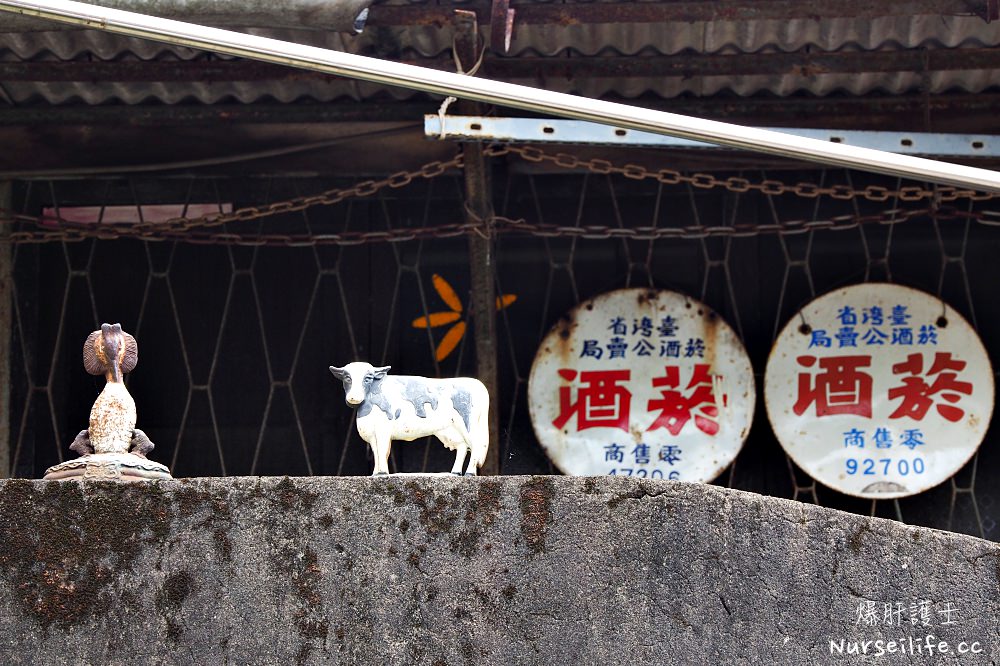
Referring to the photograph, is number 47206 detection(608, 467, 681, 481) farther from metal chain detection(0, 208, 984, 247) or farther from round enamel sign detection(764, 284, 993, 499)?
metal chain detection(0, 208, 984, 247)

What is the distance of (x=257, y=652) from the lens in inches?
188

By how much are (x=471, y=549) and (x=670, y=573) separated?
640 mm

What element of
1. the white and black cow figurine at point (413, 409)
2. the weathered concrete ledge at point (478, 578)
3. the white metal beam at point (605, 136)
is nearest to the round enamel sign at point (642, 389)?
the white metal beam at point (605, 136)

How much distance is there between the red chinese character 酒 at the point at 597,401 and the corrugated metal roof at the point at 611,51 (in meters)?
1.47

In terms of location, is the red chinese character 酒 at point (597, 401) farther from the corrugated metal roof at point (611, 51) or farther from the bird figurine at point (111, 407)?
the bird figurine at point (111, 407)

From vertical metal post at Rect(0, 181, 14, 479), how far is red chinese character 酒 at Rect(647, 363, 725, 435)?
346 centimetres

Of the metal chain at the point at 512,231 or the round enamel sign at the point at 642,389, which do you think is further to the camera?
the round enamel sign at the point at 642,389

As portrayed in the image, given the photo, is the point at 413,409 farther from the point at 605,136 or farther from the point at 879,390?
the point at 879,390

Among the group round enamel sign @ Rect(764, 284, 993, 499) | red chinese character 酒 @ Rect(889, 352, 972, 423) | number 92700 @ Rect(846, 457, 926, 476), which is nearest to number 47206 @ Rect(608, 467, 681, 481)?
round enamel sign @ Rect(764, 284, 993, 499)

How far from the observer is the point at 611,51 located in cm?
726

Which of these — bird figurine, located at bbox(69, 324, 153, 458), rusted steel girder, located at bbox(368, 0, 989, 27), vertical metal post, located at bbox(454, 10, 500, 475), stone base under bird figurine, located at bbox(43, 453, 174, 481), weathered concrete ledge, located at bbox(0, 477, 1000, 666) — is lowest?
weathered concrete ledge, located at bbox(0, 477, 1000, 666)

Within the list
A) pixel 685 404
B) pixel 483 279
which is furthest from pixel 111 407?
pixel 685 404

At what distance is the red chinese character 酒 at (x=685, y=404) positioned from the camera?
7906 mm

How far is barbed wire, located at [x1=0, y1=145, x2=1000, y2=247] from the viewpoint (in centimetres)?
753
